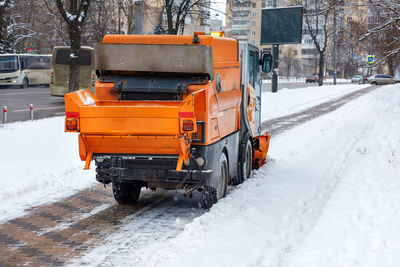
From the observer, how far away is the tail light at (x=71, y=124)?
6.88 m

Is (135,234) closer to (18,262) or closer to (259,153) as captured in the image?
(18,262)

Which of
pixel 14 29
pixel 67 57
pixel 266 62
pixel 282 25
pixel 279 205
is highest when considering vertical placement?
pixel 14 29

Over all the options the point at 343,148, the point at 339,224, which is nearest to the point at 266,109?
the point at 343,148

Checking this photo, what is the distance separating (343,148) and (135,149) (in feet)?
27.7

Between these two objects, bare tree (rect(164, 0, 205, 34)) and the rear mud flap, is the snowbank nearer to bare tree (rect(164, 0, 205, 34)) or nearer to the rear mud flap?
the rear mud flap

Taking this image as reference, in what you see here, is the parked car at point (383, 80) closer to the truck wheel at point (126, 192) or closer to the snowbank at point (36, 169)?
the snowbank at point (36, 169)

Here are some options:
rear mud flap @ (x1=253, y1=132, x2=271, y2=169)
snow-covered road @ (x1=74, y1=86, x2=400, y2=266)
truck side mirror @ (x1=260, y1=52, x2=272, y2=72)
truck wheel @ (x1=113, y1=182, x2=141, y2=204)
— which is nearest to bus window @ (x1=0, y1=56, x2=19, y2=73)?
snow-covered road @ (x1=74, y1=86, x2=400, y2=266)

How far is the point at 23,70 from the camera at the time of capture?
39438 mm

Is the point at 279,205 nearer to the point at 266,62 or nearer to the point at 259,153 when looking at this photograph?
the point at 259,153

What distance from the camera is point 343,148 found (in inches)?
554

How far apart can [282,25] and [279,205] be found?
31.3 metres

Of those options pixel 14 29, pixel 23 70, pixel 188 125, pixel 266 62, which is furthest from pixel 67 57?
pixel 14 29

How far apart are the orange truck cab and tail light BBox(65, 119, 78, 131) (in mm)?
13

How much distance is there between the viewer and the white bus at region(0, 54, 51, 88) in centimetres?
3816
